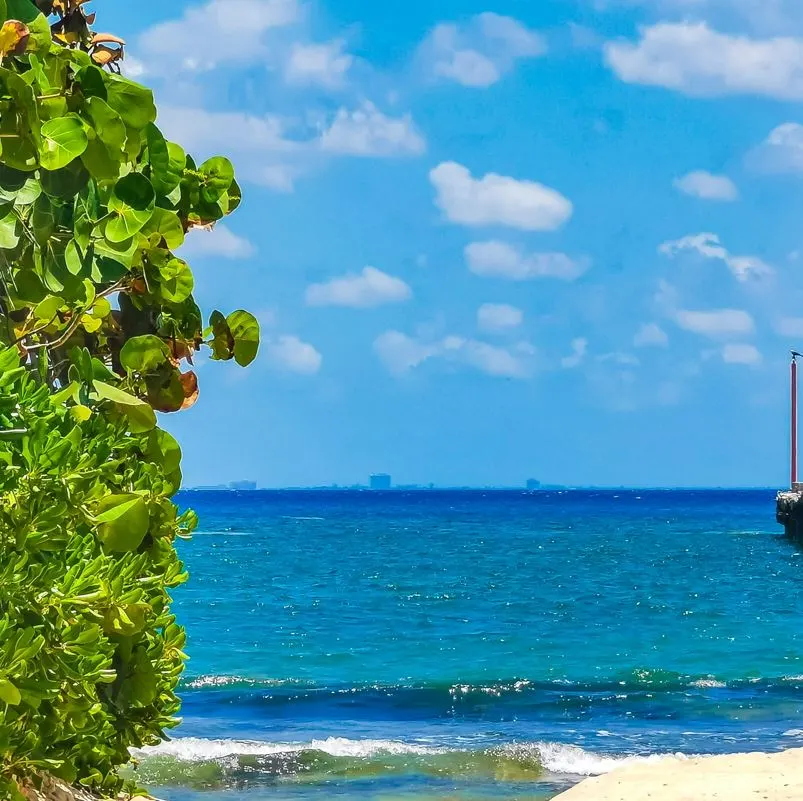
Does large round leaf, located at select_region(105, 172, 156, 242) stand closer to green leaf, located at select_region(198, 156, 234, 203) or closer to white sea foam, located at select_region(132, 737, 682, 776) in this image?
green leaf, located at select_region(198, 156, 234, 203)

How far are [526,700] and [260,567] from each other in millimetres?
34849

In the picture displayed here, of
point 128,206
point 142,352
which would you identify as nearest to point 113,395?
point 142,352

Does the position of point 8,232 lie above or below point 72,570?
above

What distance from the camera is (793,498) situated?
62094 millimetres

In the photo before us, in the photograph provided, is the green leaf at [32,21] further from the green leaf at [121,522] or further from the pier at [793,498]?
the pier at [793,498]

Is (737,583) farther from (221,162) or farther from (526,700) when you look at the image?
(221,162)

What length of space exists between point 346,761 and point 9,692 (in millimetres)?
13585

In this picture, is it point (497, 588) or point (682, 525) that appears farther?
point (682, 525)

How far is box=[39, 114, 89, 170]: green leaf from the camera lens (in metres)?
2.74

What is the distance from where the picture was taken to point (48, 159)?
2.74 metres

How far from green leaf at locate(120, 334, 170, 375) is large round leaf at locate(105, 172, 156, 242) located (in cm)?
95

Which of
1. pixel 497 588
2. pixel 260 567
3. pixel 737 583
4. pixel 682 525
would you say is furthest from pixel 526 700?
pixel 682 525

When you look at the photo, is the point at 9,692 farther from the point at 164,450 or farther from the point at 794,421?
the point at 794,421

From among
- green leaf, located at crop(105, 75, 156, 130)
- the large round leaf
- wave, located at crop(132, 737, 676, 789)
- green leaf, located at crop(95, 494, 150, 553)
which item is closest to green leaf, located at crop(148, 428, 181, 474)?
green leaf, located at crop(95, 494, 150, 553)
